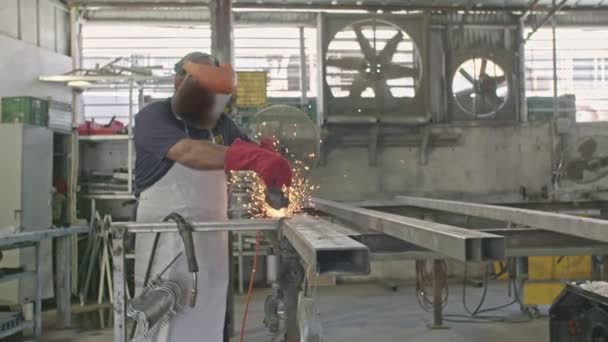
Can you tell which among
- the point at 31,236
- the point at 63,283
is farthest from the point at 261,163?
the point at 63,283

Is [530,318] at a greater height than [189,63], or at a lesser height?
lesser

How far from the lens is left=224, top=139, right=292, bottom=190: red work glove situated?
166 cm

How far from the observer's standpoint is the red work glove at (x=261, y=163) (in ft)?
5.43

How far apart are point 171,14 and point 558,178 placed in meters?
4.47

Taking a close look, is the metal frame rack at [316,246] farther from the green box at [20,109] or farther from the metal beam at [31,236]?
the green box at [20,109]

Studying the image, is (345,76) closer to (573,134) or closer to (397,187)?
(397,187)

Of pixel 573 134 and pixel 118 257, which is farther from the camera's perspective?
pixel 573 134

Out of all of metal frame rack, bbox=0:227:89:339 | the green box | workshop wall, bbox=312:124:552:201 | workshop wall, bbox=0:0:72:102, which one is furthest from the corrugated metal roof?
metal frame rack, bbox=0:227:89:339

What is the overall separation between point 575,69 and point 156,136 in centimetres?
656

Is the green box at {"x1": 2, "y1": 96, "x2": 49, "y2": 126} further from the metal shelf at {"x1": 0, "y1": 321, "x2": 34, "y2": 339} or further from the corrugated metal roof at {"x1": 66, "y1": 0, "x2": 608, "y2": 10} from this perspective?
the metal shelf at {"x1": 0, "y1": 321, "x2": 34, "y2": 339}

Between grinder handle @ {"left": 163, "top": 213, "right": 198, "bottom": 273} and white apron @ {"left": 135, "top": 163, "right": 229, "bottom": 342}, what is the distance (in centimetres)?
18

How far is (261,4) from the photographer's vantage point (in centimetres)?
656

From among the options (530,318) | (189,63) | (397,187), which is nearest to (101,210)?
(397,187)

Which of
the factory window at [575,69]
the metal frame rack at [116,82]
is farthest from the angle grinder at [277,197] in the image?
the factory window at [575,69]
